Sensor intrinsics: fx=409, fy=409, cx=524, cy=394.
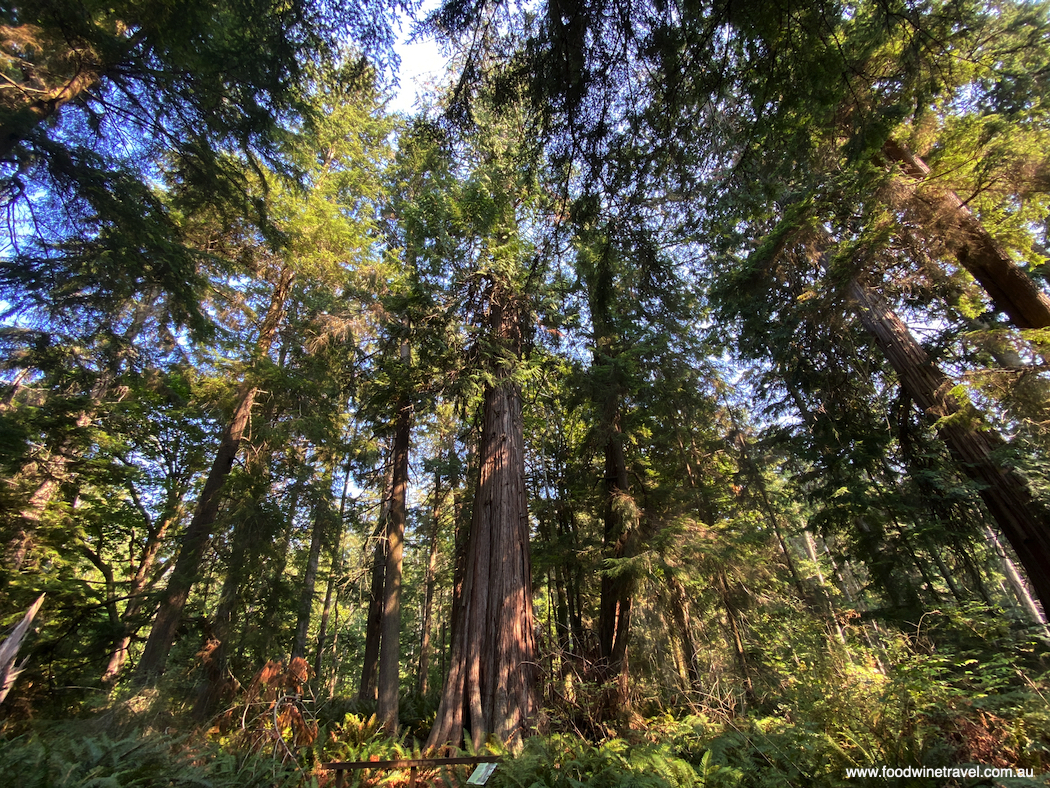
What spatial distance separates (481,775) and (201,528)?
26.4ft

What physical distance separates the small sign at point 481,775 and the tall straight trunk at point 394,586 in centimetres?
497

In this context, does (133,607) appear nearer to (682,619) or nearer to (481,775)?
(481,775)

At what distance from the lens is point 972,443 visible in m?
5.92

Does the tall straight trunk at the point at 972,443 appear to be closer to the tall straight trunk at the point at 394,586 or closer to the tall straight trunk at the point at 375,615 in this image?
the tall straight trunk at the point at 394,586

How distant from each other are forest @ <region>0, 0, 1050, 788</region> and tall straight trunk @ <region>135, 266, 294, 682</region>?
0.25 ft

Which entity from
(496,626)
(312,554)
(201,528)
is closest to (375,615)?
(312,554)

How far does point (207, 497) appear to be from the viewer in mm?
8625

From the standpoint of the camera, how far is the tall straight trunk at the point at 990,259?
515 centimetres

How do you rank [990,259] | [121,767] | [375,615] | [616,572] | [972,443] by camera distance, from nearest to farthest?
1. [121,767]
2. [990,259]
3. [972,443]
4. [616,572]
5. [375,615]

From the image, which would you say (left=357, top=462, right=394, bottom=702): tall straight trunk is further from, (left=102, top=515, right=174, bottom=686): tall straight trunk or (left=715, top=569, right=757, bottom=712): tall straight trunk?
(left=715, top=569, right=757, bottom=712): tall straight trunk

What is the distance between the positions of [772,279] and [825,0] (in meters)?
5.76

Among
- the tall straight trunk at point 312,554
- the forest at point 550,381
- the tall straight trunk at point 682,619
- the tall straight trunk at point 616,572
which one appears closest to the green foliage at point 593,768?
the forest at point 550,381

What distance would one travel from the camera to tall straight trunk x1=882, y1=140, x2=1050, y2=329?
16.9ft

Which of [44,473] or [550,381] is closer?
[44,473]
